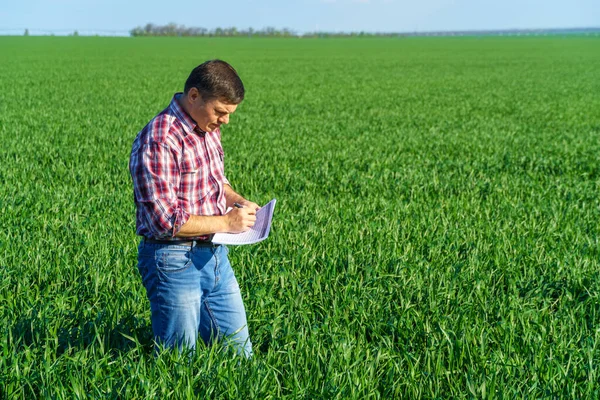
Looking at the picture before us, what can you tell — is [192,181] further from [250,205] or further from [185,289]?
[185,289]

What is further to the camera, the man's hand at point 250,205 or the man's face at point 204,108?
the man's hand at point 250,205

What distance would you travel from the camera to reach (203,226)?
2777 millimetres

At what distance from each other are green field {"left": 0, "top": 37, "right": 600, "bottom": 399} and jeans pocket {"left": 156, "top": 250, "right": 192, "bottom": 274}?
0.45 m

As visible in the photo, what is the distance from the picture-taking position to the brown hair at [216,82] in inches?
106

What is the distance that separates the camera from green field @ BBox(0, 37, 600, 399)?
3094 millimetres

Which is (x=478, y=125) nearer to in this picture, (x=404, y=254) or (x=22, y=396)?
(x=404, y=254)

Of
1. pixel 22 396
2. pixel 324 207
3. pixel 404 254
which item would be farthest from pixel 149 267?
pixel 324 207

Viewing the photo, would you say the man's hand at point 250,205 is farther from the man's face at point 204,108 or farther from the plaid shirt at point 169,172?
the man's face at point 204,108

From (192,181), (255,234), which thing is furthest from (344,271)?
(192,181)

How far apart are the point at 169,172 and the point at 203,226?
0.28 m

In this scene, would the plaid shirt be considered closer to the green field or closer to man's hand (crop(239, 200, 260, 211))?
man's hand (crop(239, 200, 260, 211))

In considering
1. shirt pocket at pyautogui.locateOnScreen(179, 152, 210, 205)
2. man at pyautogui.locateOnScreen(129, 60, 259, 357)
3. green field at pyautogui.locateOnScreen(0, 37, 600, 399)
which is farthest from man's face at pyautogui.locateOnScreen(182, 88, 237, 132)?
green field at pyautogui.locateOnScreen(0, 37, 600, 399)

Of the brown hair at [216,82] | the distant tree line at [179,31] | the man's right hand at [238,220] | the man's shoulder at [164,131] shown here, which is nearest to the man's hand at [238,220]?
the man's right hand at [238,220]

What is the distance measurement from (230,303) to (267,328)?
0.59 m
